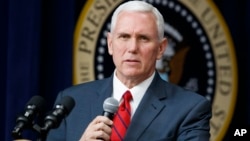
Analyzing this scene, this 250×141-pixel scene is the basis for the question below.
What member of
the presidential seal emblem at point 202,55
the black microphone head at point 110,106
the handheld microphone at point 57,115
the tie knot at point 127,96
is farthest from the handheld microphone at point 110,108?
the presidential seal emblem at point 202,55

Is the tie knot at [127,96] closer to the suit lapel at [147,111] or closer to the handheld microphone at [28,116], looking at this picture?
the suit lapel at [147,111]

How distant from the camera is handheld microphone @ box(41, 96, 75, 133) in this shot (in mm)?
1326

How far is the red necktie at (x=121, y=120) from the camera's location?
1663mm

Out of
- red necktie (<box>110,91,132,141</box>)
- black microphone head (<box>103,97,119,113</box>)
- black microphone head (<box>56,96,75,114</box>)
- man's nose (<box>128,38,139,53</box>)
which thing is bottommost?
red necktie (<box>110,91,132,141</box>)

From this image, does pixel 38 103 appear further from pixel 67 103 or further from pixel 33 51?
pixel 33 51

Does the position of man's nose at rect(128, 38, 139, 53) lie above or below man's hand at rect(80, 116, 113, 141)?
above

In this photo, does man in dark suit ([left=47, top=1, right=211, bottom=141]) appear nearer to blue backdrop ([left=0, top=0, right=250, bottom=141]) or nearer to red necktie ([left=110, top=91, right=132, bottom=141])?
red necktie ([left=110, top=91, right=132, bottom=141])

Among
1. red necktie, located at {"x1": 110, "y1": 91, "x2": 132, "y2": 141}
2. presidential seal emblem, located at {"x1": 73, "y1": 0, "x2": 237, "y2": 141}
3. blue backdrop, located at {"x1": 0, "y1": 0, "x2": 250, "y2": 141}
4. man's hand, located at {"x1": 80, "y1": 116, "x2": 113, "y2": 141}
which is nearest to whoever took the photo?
man's hand, located at {"x1": 80, "y1": 116, "x2": 113, "y2": 141}

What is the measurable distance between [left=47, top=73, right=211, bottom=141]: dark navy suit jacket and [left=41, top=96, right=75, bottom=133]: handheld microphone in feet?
1.07

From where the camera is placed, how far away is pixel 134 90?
178cm

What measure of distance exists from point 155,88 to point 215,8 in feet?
3.24

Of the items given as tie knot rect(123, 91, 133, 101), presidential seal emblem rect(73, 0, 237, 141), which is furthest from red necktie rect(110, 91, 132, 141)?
presidential seal emblem rect(73, 0, 237, 141)

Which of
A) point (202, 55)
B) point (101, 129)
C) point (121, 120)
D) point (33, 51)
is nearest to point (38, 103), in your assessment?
point (101, 129)

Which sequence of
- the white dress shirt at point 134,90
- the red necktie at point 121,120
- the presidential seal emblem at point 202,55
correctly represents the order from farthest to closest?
the presidential seal emblem at point 202,55, the white dress shirt at point 134,90, the red necktie at point 121,120
